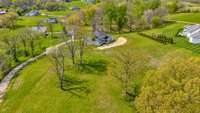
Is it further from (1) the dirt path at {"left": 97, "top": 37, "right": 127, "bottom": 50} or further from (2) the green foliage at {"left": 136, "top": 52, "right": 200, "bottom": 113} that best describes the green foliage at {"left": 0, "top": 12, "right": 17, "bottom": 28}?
(2) the green foliage at {"left": 136, "top": 52, "right": 200, "bottom": 113}

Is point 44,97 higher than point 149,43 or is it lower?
lower

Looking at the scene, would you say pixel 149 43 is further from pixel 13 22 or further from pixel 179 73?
pixel 13 22

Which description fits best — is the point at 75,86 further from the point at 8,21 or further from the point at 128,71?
the point at 8,21

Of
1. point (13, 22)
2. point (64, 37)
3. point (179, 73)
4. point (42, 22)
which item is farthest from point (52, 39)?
point (179, 73)

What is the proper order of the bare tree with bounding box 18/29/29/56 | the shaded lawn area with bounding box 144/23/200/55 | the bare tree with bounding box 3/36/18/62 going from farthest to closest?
the bare tree with bounding box 18/29/29/56 < the bare tree with bounding box 3/36/18/62 < the shaded lawn area with bounding box 144/23/200/55

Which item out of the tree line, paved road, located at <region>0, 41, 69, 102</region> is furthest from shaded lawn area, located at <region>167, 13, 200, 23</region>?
paved road, located at <region>0, 41, 69, 102</region>

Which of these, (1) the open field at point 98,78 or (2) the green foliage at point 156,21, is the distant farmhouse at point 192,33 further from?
(2) the green foliage at point 156,21

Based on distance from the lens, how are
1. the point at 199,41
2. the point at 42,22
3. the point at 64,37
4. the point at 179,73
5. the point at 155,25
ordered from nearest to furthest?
the point at 179,73, the point at 199,41, the point at 64,37, the point at 155,25, the point at 42,22
